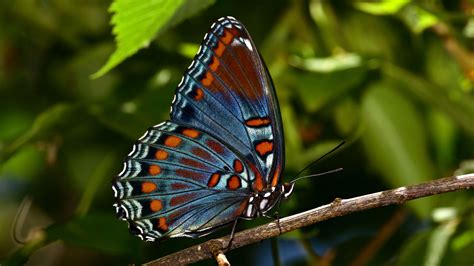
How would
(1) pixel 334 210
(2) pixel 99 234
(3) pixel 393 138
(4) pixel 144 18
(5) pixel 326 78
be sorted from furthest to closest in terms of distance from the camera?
1. (3) pixel 393 138
2. (5) pixel 326 78
3. (2) pixel 99 234
4. (4) pixel 144 18
5. (1) pixel 334 210

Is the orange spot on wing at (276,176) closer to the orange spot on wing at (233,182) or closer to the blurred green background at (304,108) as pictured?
the orange spot on wing at (233,182)

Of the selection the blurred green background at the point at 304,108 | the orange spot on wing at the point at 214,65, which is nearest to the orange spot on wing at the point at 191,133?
the orange spot on wing at the point at 214,65

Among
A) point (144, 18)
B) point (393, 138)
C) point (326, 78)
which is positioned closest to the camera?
point (144, 18)

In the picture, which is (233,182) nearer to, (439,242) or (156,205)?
(156,205)

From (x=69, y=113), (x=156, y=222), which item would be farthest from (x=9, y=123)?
(x=156, y=222)

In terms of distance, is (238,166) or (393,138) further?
(393,138)

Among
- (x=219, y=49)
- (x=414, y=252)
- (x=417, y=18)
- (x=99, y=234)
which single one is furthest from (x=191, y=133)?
(x=417, y=18)

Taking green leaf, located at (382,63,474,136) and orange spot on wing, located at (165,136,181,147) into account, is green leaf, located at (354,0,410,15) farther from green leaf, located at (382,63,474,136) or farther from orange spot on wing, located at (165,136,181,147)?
orange spot on wing, located at (165,136,181,147)

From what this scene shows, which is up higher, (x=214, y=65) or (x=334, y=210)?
(x=214, y=65)
